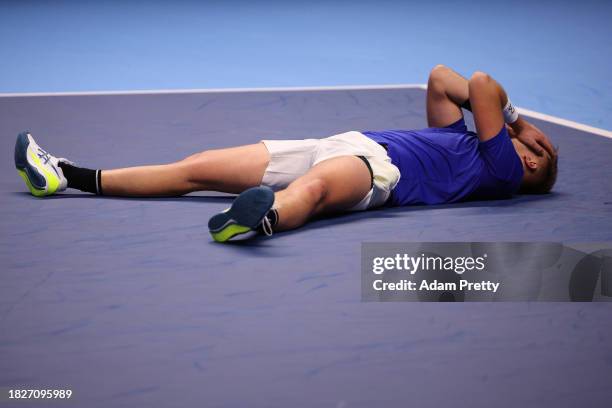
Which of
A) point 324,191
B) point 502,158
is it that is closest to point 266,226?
point 324,191

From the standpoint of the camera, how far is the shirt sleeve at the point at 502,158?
2.80 metres

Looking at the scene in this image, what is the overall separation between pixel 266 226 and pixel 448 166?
76 cm

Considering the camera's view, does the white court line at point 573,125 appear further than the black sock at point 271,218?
Yes

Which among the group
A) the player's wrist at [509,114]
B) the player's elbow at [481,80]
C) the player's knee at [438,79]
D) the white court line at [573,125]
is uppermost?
the player's elbow at [481,80]

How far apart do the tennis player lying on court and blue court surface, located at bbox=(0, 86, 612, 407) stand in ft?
0.19

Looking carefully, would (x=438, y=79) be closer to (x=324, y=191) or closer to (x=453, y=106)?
(x=453, y=106)

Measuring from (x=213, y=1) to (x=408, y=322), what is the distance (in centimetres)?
827

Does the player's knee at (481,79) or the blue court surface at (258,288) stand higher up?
the player's knee at (481,79)

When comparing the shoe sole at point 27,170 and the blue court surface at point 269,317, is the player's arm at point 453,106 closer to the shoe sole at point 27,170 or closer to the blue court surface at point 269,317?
the blue court surface at point 269,317
